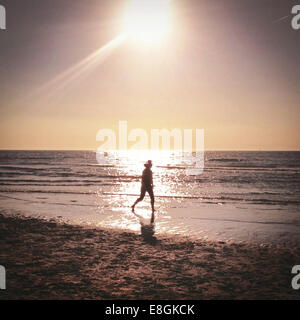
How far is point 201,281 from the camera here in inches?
200

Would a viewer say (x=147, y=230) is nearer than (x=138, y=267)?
No

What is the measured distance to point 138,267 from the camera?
18.7 feet

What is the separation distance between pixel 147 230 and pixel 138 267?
316 cm

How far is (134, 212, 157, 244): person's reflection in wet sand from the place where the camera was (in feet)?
25.6

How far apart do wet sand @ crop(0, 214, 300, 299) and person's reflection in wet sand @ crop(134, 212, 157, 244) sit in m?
0.12

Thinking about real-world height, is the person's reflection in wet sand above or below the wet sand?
below

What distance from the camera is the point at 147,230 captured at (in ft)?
29.1

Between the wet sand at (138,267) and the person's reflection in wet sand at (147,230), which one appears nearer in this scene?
the wet sand at (138,267)

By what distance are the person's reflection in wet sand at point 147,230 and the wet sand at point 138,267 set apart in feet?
0.40

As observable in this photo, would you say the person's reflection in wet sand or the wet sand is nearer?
the wet sand

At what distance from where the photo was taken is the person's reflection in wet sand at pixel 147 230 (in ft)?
25.6

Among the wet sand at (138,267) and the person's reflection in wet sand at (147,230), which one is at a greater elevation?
the wet sand at (138,267)
